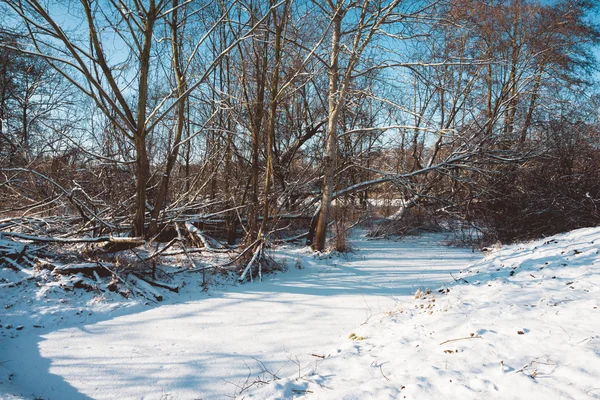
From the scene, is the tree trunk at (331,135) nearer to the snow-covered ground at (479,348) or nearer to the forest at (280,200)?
the forest at (280,200)

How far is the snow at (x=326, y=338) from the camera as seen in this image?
2527mm

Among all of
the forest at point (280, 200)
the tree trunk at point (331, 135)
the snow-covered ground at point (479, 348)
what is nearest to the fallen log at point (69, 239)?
the forest at point (280, 200)

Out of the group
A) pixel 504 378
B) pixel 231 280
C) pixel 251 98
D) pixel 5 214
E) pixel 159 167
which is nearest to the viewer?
pixel 504 378

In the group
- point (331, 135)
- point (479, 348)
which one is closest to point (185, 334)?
point (479, 348)

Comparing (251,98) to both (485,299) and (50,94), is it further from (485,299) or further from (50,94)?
(50,94)

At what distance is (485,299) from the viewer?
427 centimetres

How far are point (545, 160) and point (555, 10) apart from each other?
813 centimetres

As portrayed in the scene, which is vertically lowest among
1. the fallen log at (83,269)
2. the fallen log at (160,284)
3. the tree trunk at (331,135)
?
the fallen log at (160,284)

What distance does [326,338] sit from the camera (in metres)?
3.97

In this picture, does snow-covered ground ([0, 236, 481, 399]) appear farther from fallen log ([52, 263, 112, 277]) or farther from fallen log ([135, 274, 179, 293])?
fallen log ([52, 263, 112, 277])

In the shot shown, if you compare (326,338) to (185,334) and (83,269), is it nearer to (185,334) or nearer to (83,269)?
(185,334)

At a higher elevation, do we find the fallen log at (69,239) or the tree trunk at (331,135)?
the tree trunk at (331,135)

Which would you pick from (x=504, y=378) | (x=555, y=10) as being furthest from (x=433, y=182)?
(x=504, y=378)

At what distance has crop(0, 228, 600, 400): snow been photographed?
253cm
